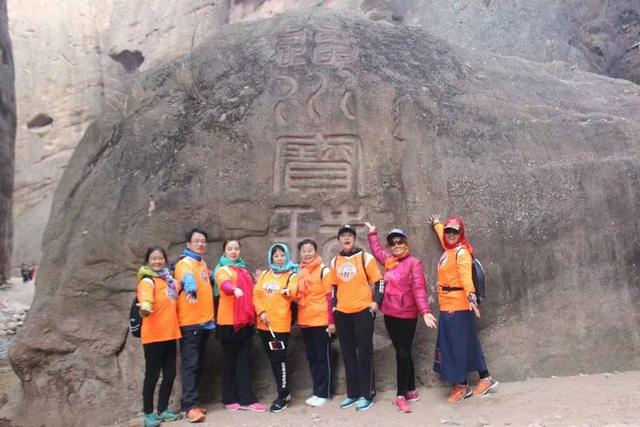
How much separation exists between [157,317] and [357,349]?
1.47 meters

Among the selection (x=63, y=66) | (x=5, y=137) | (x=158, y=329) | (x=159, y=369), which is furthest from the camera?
(x=63, y=66)

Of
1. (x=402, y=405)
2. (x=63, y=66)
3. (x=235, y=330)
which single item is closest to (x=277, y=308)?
(x=235, y=330)

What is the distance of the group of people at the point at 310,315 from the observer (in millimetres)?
3885

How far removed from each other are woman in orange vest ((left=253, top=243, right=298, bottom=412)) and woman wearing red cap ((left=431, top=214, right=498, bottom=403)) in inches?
44.6

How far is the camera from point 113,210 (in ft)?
15.0

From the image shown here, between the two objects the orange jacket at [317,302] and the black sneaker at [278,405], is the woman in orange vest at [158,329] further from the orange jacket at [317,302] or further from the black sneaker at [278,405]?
the orange jacket at [317,302]

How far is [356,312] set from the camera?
12.9 feet

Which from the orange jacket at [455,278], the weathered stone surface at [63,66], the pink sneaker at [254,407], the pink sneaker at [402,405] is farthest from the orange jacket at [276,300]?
the weathered stone surface at [63,66]

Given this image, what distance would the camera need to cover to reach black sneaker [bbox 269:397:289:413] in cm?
405

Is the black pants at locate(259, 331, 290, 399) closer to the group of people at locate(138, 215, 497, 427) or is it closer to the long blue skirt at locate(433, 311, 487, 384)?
the group of people at locate(138, 215, 497, 427)

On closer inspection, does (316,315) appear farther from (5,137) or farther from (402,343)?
(5,137)

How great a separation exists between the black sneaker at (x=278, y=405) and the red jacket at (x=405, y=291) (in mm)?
1043

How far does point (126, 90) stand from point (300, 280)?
109 inches

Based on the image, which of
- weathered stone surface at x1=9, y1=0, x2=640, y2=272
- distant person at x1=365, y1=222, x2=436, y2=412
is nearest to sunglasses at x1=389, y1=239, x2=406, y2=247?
distant person at x1=365, y1=222, x2=436, y2=412
